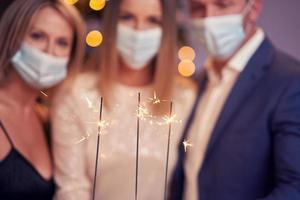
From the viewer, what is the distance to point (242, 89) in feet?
2.90

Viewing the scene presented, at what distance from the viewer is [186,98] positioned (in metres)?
0.95

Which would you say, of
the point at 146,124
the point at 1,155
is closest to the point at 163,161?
the point at 146,124

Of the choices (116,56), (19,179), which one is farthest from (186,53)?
(19,179)

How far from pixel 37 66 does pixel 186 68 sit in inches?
11.1

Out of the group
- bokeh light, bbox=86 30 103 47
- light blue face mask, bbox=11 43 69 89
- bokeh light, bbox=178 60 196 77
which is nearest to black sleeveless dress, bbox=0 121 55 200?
light blue face mask, bbox=11 43 69 89

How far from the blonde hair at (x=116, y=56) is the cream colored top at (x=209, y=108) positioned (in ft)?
0.24

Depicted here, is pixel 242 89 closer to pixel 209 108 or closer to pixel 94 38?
pixel 209 108

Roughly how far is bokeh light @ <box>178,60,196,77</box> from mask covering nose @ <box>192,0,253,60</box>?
0.05 meters

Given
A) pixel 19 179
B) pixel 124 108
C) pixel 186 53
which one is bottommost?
pixel 19 179

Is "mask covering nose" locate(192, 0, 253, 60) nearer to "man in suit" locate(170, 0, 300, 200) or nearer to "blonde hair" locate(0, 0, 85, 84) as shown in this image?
"man in suit" locate(170, 0, 300, 200)

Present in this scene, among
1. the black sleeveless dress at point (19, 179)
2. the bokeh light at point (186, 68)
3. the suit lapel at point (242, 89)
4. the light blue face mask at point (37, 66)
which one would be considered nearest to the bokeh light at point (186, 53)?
the bokeh light at point (186, 68)

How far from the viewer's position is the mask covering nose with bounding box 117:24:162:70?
92 cm

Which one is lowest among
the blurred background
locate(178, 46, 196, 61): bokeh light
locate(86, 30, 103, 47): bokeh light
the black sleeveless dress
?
the black sleeveless dress

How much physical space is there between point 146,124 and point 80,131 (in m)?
0.13
